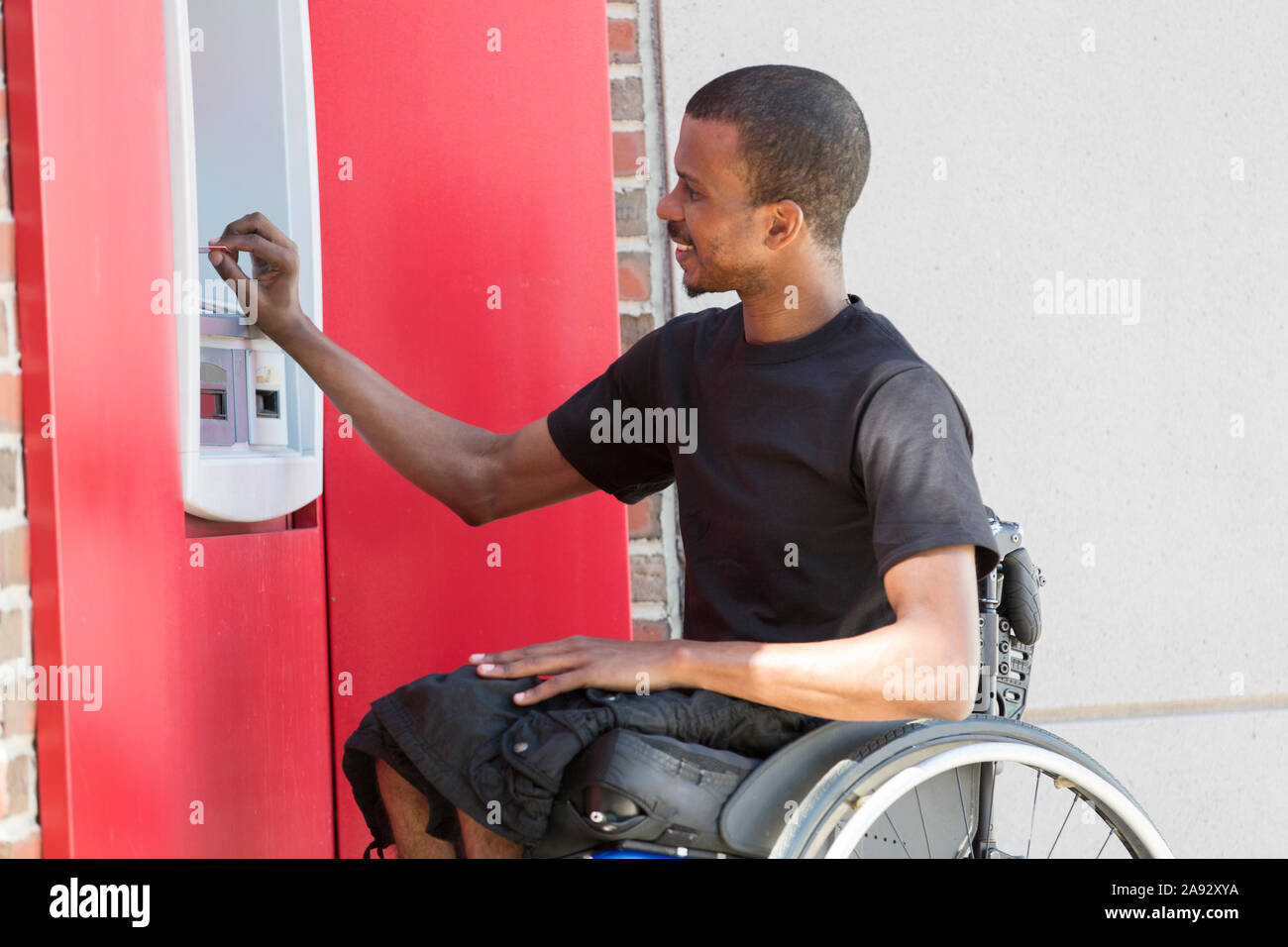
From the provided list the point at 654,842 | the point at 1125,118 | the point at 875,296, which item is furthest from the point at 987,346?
the point at 654,842

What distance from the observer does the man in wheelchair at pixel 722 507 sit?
4.86 ft

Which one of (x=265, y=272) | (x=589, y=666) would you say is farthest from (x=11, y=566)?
(x=265, y=272)

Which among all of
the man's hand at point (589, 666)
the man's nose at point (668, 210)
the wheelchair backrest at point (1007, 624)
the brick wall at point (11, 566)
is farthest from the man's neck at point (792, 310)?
the brick wall at point (11, 566)

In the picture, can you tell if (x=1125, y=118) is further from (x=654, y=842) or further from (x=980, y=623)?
(x=654, y=842)

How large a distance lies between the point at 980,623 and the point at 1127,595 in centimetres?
112

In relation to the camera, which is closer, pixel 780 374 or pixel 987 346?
pixel 780 374

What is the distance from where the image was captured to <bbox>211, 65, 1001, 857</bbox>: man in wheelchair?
148 centimetres

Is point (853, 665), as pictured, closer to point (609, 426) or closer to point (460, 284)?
point (609, 426)

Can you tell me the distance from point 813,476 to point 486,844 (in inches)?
24.2

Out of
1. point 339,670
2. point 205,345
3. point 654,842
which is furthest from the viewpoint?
point 339,670

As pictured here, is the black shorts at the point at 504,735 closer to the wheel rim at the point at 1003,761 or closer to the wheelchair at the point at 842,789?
the wheelchair at the point at 842,789
